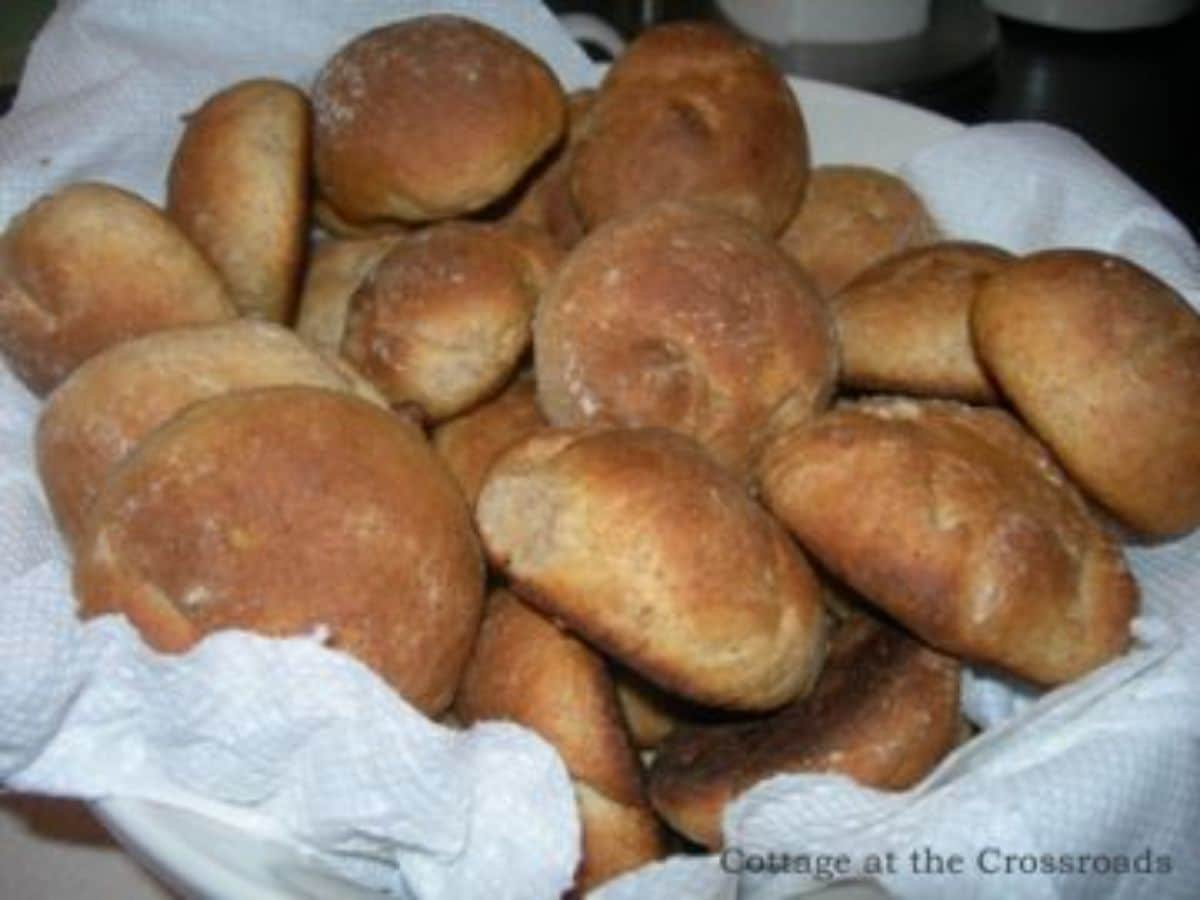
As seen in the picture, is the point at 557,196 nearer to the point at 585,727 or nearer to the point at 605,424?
the point at 605,424

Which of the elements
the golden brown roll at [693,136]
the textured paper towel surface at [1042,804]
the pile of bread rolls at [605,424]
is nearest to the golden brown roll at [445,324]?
the pile of bread rolls at [605,424]

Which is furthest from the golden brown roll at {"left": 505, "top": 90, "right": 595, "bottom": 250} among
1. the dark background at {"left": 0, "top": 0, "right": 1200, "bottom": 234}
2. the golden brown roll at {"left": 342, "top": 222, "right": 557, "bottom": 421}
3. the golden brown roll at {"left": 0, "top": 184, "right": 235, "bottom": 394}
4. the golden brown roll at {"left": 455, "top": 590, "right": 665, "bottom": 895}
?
the dark background at {"left": 0, "top": 0, "right": 1200, "bottom": 234}

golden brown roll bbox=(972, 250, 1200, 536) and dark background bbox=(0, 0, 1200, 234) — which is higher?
golden brown roll bbox=(972, 250, 1200, 536)

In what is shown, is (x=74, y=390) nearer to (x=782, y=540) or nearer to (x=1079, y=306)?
(x=782, y=540)

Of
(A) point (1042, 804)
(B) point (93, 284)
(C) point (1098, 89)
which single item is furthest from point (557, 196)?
(C) point (1098, 89)

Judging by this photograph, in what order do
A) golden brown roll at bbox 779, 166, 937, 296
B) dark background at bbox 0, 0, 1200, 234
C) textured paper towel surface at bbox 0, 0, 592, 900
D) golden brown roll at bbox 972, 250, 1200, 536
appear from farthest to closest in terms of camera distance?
dark background at bbox 0, 0, 1200, 234, golden brown roll at bbox 779, 166, 937, 296, golden brown roll at bbox 972, 250, 1200, 536, textured paper towel surface at bbox 0, 0, 592, 900

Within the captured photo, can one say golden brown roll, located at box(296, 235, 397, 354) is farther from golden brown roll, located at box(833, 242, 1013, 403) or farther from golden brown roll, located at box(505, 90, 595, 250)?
golden brown roll, located at box(833, 242, 1013, 403)
